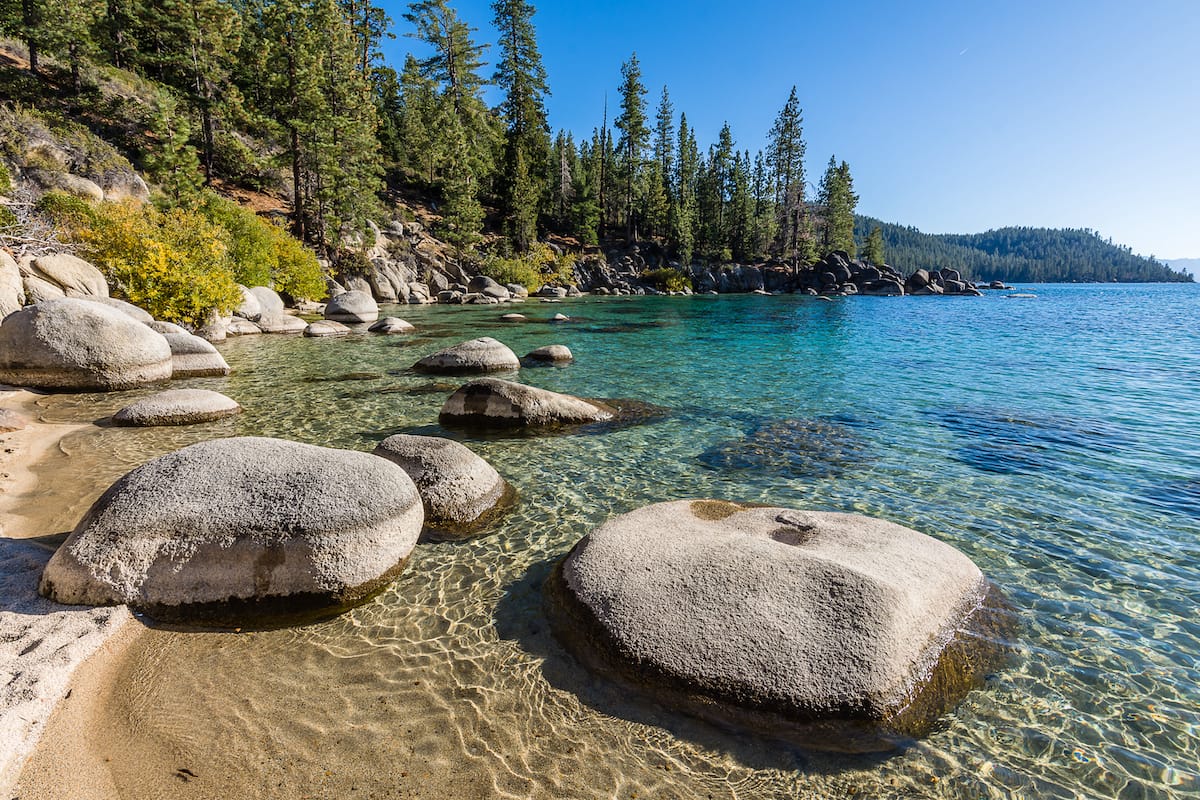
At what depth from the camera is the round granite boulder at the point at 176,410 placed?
9.84m

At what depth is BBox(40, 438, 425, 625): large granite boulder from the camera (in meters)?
4.52

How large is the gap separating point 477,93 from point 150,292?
64.1 metres

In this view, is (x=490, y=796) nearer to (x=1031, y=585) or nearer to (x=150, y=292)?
(x=1031, y=585)

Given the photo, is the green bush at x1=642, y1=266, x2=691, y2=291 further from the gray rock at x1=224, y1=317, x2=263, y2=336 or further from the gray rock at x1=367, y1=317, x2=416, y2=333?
the gray rock at x1=224, y1=317, x2=263, y2=336

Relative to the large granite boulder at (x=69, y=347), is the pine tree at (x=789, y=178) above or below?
above

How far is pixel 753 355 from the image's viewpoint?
2127 cm

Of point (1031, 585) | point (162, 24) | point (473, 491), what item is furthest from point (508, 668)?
point (162, 24)

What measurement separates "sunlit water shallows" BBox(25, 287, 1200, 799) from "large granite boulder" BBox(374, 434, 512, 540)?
0.46 metres

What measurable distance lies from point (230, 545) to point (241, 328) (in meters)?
22.8

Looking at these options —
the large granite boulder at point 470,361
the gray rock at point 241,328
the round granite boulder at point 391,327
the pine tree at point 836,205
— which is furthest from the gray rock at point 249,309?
the pine tree at point 836,205

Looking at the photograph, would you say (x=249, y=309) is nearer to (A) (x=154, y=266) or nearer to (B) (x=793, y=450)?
(A) (x=154, y=266)

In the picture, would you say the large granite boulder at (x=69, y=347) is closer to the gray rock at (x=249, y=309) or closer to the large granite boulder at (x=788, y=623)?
the gray rock at (x=249, y=309)

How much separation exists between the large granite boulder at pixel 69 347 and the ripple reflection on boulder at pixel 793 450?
43.7ft

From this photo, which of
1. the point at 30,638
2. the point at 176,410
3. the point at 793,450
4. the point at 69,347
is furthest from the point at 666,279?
the point at 30,638
